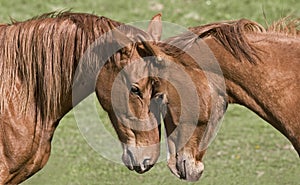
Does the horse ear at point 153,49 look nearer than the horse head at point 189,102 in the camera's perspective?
Yes

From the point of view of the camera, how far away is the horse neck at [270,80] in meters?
6.16

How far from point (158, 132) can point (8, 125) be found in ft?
3.90

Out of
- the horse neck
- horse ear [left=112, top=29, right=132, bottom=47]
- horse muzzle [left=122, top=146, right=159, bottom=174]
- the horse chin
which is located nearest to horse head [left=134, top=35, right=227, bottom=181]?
the horse chin

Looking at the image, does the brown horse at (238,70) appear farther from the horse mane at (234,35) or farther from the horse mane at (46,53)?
the horse mane at (46,53)

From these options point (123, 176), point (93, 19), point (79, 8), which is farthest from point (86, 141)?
point (93, 19)

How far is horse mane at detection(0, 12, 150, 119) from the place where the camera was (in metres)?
6.04

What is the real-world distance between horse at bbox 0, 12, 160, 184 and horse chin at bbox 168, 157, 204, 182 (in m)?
0.51

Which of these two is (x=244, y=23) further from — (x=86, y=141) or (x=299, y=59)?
(x=86, y=141)

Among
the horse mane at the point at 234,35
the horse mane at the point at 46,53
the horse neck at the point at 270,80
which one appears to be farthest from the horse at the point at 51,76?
the horse neck at the point at 270,80

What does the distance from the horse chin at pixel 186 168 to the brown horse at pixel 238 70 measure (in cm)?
35

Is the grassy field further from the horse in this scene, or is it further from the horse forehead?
the horse

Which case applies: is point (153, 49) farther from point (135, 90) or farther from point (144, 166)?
point (144, 166)

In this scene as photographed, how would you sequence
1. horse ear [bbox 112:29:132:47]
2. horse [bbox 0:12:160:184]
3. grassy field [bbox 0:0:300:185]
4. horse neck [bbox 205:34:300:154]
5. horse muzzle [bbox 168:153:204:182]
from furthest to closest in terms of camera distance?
1. grassy field [bbox 0:0:300:185]
2. horse muzzle [bbox 168:153:204:182]
3. horse neck [bbox 205:34:300:154]
4. horse [bbox 0:12:160:184]
5. horse ear [bbox 112:29:132:47]

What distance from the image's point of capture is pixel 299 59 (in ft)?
20.2
